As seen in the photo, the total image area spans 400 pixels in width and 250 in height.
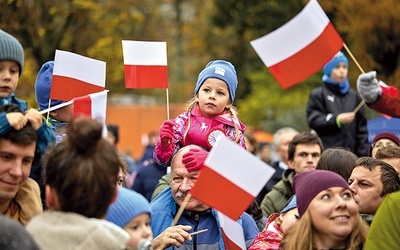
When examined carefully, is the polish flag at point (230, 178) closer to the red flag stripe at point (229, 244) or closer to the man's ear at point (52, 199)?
the red flag stripe at point (229, 244)

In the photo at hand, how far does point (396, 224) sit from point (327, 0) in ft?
69.3

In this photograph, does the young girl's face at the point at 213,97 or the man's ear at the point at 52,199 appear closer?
the man's ear at the point at 52,199

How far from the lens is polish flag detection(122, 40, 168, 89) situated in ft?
25.7

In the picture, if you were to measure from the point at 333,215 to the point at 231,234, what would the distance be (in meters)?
0.99

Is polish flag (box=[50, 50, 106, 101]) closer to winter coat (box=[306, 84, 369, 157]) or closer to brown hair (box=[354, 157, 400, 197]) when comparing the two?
brown hair (box=[354, 157, 400, 197])

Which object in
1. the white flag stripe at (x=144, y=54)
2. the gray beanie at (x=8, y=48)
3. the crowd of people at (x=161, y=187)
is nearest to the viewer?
the crowd of people at (x=161, y=187)

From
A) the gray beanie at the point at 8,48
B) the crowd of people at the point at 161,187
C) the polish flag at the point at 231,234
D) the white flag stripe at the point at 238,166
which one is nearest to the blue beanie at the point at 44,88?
the crowd of people at the point at 161,187

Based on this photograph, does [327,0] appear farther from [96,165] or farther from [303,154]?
[96,165]

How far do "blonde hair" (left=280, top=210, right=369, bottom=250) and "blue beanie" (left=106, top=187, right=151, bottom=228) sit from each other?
3.14ft

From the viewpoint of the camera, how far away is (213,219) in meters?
6.57

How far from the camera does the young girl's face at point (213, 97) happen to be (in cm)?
736

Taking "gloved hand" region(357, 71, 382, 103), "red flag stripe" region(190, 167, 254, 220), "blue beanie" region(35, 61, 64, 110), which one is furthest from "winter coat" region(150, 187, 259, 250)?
"gloved hand" region(357, 71, 382, 103)

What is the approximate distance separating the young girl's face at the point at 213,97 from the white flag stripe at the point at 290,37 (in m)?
0.50

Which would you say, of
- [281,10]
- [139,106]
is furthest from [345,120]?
[139,106]
